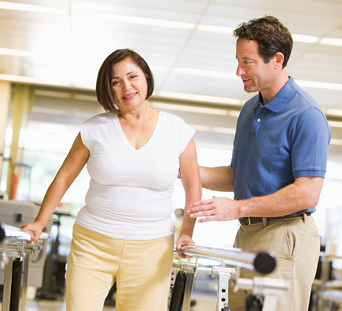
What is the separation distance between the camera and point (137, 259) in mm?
1970

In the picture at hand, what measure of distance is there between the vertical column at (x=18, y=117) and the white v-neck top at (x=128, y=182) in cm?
848

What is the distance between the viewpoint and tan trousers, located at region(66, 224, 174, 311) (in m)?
1.93

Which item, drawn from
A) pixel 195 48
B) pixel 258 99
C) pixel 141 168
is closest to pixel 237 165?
pixel 258 99

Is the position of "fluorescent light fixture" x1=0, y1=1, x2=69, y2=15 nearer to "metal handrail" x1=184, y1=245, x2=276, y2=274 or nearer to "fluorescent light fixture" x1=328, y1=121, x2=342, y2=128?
"metal handrail" x1=184, y1=245, x2=276, y2=274

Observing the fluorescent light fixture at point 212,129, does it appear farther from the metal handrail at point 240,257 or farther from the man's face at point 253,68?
the metal handrail at point 240,257

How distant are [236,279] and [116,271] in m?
0.76

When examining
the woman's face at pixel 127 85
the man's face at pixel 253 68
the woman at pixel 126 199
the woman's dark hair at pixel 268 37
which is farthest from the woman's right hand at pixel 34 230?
the woman's dark hair at pixel 268 37

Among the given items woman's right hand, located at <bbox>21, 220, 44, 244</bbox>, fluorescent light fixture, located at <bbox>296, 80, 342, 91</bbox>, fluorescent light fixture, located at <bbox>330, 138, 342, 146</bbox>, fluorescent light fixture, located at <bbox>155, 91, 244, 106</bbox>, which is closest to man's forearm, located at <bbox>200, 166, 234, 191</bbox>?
woman's right hand, located at <bbox>21, 220, 44, 244</bbox>

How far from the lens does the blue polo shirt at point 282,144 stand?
1.98 metres

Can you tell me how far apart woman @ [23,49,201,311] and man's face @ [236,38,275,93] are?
302 millimetres

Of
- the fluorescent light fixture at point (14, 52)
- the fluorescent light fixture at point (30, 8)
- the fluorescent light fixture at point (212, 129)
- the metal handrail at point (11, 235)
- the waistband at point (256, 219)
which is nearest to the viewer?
the metal handrail at point (11, 235)

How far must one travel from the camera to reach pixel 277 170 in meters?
2.07

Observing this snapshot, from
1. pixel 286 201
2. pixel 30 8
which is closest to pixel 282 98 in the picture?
pixel 286 201

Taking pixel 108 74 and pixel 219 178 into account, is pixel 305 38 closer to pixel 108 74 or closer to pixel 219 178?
pixel 219 178
